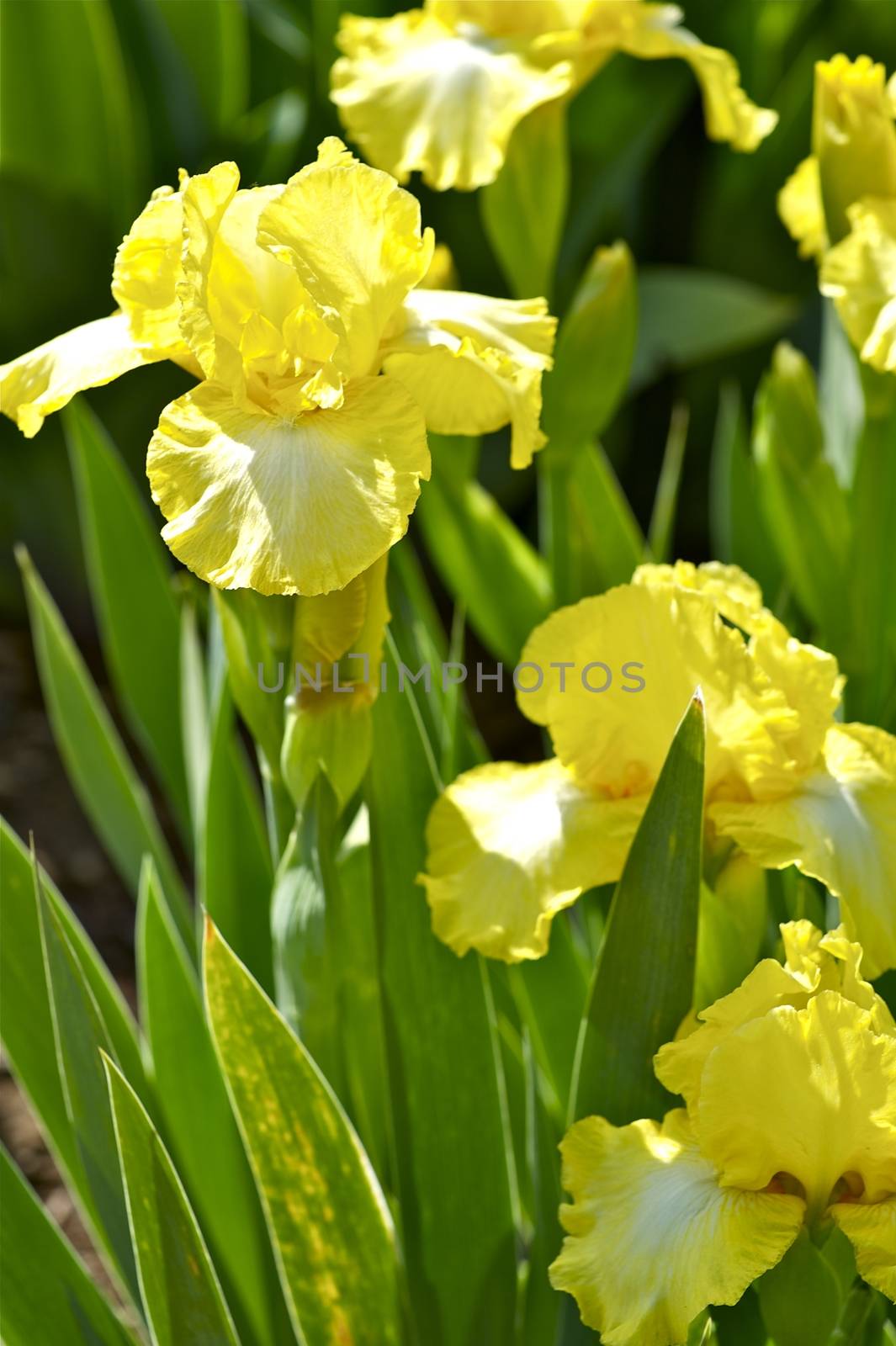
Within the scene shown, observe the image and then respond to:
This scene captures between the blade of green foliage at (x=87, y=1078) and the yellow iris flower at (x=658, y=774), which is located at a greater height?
the yellow iris flower at (x=658, y=774)

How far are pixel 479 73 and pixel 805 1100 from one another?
0.74 meters

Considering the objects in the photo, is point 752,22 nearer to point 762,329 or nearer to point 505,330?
point 762,329

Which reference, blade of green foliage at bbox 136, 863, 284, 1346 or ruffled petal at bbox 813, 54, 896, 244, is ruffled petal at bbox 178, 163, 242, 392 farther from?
ruffled petal at bbox 813, 54, 896, 244

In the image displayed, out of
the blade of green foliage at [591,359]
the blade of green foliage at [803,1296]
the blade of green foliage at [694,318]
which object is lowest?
the blade of green foliage at [694,318]

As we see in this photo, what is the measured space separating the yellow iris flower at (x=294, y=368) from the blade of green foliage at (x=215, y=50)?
119 cm

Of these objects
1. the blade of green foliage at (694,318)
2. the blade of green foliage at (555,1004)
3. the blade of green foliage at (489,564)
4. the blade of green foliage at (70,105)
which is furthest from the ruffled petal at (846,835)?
the blade of green foliage at (70,105)

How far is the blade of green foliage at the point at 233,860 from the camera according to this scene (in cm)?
91

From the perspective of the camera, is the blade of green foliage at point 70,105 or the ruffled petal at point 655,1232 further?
the blade of green foliage at point 70,105

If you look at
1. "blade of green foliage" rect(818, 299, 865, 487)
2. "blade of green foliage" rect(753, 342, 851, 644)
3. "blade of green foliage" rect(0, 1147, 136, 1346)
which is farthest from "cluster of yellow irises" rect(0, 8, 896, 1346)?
"blade of green foliage" rect(818, 299, 865, 487)

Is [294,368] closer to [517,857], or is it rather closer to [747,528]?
[517,857]

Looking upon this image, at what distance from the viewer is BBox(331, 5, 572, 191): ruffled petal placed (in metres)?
0.98

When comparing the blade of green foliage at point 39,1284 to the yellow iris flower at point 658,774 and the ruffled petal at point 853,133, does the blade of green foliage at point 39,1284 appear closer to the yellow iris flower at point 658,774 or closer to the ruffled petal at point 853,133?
the yellow iris flower at point 658,774

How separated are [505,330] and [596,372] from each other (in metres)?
0.39

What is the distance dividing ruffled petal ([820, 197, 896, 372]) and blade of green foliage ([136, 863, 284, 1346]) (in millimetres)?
532
